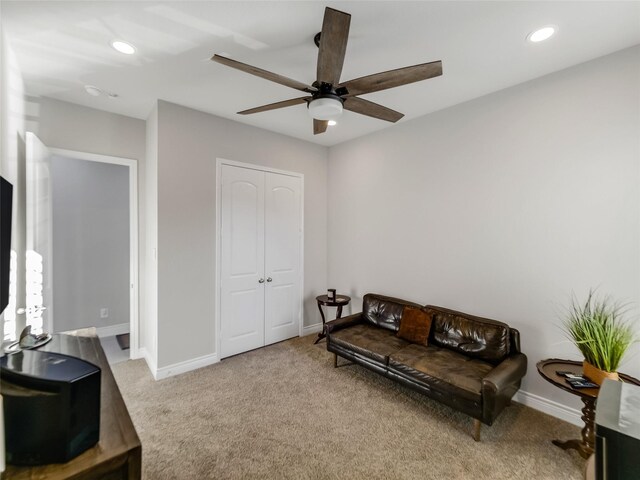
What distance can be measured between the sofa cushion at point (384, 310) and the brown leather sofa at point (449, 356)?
0.4 inches

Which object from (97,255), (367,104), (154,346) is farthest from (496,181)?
(97,255)

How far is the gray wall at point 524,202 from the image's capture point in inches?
83.2

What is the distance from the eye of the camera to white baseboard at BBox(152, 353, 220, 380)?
2928 millimetres

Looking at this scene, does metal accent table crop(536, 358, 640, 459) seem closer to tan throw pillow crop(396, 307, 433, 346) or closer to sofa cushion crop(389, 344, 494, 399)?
sofa cushion crop(389, 344, 494, 399)

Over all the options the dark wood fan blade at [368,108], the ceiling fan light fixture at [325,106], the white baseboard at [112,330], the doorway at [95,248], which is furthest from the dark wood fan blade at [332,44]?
the white baseboard at [112,330]

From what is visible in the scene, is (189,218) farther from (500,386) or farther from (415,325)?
(500,386)

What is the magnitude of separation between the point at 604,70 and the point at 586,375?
2.26 metres

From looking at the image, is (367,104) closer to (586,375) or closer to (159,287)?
(586,375)

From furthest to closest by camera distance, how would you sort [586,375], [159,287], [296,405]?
[159,287] < [296,405] < [586,375]

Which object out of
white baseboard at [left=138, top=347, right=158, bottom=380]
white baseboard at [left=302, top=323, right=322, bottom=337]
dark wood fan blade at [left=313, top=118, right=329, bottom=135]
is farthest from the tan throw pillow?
white baseboard at [left=138, top=347, right=158, bottom=380]

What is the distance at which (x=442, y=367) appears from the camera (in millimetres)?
2371

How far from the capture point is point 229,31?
1906 millimetres

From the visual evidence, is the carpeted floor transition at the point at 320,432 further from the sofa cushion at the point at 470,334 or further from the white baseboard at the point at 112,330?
the white baseboard at the point at 112,330

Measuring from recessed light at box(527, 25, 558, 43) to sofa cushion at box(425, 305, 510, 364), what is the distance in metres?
2.23
